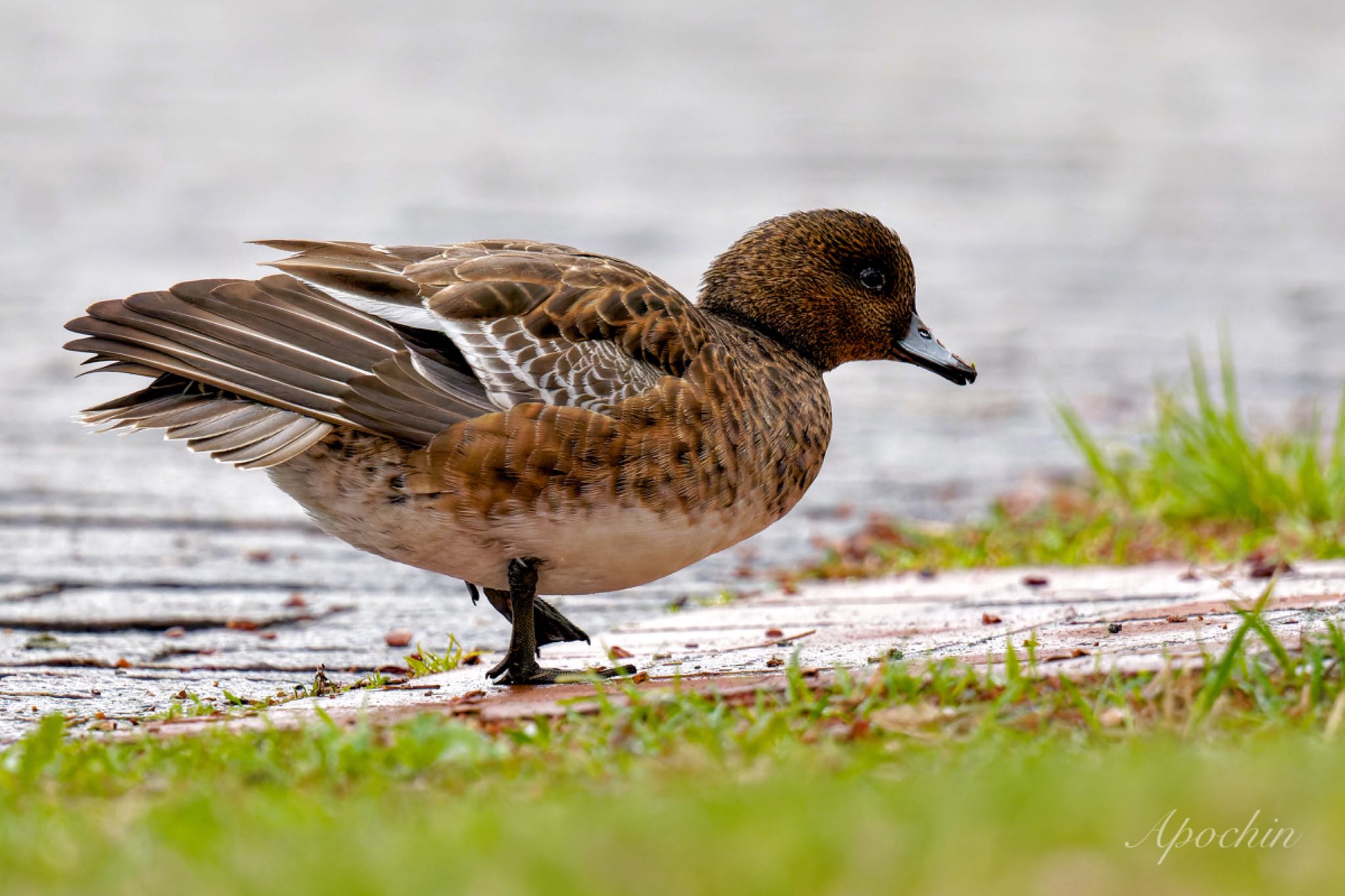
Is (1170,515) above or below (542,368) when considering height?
below

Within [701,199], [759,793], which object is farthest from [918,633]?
[701,199]

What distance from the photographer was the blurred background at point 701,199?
7.14 m

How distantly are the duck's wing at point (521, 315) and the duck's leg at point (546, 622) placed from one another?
693 mm

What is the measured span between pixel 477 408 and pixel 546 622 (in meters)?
0.78

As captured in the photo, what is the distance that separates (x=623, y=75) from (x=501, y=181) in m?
7.46

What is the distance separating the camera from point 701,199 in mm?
13367

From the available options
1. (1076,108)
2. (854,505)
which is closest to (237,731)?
(854,505)

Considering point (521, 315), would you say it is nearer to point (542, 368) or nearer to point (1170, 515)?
point (542, 368)

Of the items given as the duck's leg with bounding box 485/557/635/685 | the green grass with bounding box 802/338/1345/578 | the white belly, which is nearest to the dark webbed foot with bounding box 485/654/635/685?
the duck's leg with bounding box 485/557/635/685

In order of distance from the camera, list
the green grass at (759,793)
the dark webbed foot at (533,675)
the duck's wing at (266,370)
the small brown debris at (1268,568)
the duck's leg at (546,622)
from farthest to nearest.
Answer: the small brown debris at (1268,568) < the duck's leg at (546,622) < the dark webbed foot at (533,675) < the duck's wing at (266,370) < the green grass at (759,793)
